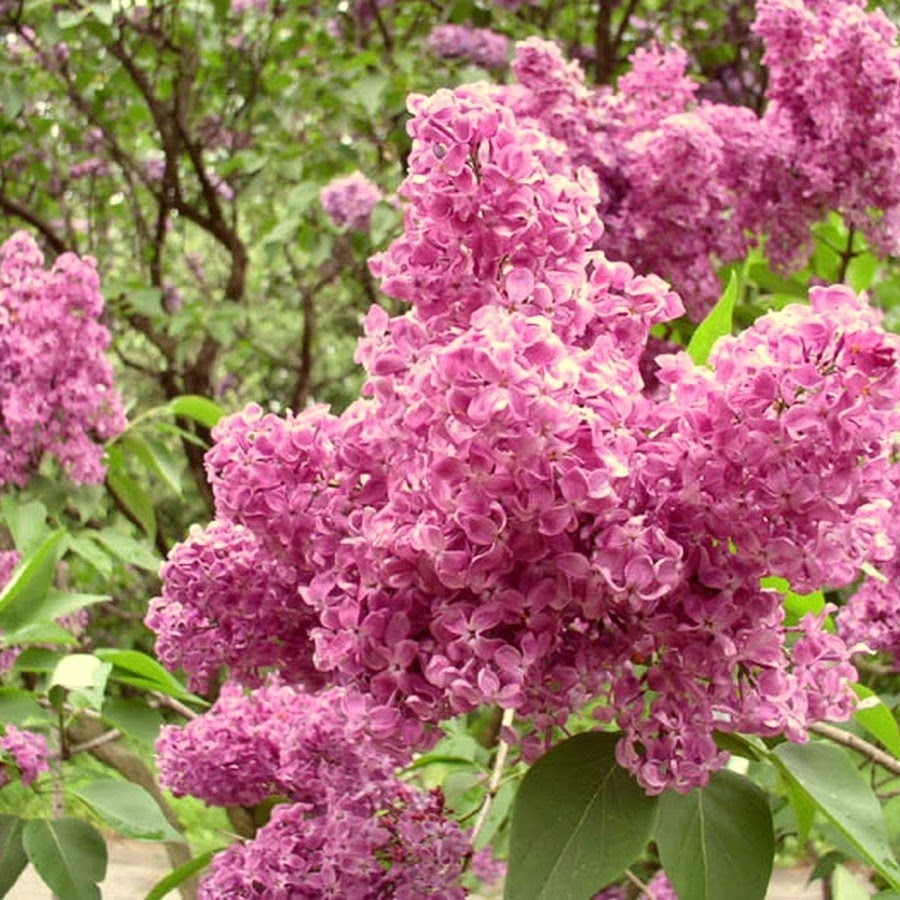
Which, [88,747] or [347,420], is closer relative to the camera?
[347,420]

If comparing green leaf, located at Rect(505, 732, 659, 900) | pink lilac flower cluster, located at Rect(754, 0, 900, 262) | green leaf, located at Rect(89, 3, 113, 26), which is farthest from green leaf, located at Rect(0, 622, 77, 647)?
green leaf, located at Rect(89, 3, 113, 26)

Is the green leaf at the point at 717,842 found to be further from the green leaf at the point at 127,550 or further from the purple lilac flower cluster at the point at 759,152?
the green leaf at the point at 127,550

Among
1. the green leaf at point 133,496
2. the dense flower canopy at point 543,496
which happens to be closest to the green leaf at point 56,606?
the dense flower canopy at point 543,496

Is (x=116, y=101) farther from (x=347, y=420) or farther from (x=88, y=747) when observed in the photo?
(x=347, y=420)

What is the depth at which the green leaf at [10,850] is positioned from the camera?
1216 millimetres

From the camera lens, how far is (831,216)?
190 cm

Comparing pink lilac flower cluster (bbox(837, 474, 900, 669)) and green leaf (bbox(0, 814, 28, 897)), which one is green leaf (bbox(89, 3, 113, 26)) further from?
pink lilac flower cluster (bbox(837, 474, 900, 669))

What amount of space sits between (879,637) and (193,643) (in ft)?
1.90

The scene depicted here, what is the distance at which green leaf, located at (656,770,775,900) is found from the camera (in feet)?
2.57

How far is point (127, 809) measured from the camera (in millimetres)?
1230

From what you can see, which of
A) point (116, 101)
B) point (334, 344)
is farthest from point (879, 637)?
point (334, 344)

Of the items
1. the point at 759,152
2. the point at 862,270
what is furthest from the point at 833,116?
the point at 862,270

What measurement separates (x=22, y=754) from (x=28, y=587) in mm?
167

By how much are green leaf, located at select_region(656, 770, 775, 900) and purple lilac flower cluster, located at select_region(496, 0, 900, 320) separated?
2.86 feet
